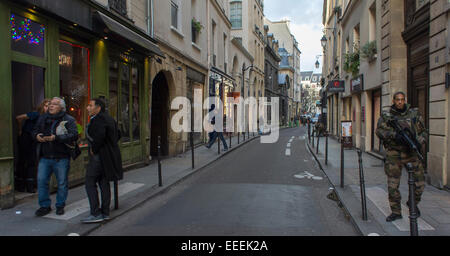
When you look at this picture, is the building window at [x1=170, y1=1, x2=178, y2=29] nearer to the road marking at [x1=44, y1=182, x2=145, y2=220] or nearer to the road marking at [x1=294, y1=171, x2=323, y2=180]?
the road marking at [x1=294, y1=171, x2=323, y2=180]

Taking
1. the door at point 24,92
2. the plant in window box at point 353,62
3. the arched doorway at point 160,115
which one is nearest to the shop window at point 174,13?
the arched doorway at point 160,115

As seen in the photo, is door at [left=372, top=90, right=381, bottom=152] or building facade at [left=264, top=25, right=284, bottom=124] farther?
building facade at [left=264, top=25, right=284, bottom=124]

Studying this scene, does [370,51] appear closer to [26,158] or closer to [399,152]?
[399,152]

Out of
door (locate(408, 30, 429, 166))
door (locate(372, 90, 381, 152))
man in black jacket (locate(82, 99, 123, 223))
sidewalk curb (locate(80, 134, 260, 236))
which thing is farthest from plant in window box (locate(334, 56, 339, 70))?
man in black jacket (locate(82, 99, 123, 223))

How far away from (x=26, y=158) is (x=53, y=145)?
1.82 metres

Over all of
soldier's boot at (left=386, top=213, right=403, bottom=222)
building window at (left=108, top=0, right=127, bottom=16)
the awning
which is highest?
building window at (left=108, top=0, right=127, bottom=16)

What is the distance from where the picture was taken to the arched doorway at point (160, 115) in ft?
44.6

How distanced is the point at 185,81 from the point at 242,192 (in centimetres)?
872

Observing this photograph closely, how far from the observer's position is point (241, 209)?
19.5 ft

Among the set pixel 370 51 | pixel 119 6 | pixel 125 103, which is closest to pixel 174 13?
pixel 119 6

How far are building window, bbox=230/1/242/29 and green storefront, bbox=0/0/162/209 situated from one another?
2348 cm

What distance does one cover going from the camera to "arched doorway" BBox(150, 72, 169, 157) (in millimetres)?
13596
